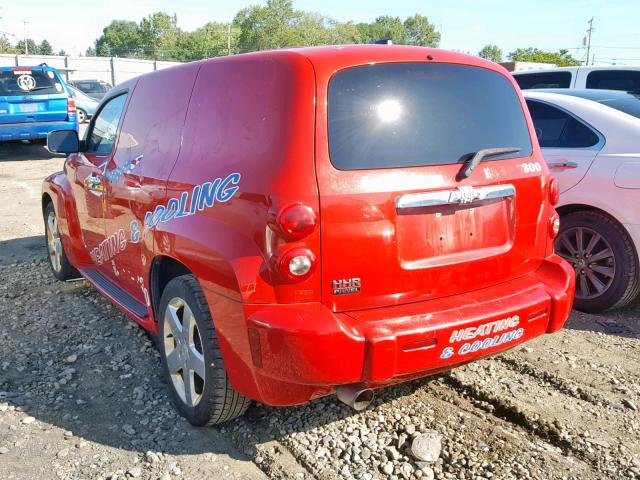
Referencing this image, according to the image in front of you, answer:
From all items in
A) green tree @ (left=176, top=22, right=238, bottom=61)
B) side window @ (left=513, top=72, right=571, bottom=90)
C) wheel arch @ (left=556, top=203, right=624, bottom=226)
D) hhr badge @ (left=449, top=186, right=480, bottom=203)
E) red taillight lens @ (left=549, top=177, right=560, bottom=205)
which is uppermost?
green tree @ (left=176, top=22, right=238, bottom=61)

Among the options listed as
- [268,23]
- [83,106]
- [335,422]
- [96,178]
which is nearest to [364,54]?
[335,422]

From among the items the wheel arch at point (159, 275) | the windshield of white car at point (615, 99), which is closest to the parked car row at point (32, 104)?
the windshield of white car at point (615, 99)

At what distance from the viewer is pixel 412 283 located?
258cm

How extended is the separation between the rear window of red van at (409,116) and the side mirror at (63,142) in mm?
2890

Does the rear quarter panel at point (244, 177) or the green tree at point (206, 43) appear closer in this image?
the rear quarter panel at point (244, 177)

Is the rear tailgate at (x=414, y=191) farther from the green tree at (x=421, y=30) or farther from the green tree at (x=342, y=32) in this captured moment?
the green tree at (x=421, y=30)

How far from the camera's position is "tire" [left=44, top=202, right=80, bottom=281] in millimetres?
5211

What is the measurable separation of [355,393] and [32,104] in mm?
13125

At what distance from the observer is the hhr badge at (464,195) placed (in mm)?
2619

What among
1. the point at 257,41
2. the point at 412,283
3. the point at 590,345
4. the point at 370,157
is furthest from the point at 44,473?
the point at 257,41

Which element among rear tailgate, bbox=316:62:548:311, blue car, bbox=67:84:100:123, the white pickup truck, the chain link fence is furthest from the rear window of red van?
the chain link fence

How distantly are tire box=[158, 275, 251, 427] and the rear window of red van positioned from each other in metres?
1.00

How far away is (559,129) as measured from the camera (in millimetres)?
4832

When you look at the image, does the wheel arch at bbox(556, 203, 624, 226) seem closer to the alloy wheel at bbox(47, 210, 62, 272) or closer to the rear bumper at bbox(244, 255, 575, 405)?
the rear bumper at bbox(244, 255, 575, 405)
